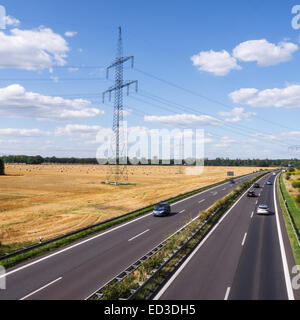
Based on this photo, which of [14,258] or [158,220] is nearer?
[14,258]

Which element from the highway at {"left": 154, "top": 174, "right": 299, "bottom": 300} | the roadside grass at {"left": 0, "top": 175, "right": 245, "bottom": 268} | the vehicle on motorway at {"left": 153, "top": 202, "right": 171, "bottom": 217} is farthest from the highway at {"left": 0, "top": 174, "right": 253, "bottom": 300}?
the vehicle on motorway at {"left": 153, "top": 202, "right": 171, "bottom": 217}

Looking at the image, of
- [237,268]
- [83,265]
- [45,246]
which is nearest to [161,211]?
[45,246]

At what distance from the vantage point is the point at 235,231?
82.8 ft

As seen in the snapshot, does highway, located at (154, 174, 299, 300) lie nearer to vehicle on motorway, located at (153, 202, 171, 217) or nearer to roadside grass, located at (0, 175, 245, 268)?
vehicle on motorway, located at (153, 202, 171, 217)

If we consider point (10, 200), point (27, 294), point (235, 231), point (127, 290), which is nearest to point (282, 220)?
point (235, 231)

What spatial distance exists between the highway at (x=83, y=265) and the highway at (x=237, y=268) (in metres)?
3.99

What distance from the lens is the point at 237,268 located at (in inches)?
651

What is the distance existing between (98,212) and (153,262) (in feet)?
68.0

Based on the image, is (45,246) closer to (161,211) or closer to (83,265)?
(83,265)

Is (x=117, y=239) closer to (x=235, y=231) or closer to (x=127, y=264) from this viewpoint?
(x=127, y=264)

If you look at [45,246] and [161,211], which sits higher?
[161,211]

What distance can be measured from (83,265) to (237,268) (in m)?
10.1

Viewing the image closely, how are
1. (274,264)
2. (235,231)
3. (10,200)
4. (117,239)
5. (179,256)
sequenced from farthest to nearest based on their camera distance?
(10,200) → (235,231) → (117,239) → (179,256) → (274,264)
